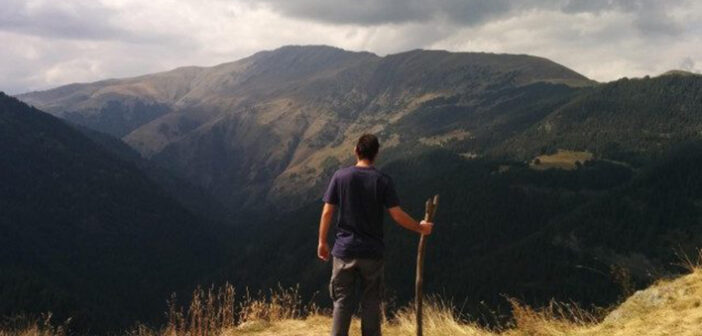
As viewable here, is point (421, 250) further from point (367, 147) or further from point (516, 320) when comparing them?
point (516, 320)

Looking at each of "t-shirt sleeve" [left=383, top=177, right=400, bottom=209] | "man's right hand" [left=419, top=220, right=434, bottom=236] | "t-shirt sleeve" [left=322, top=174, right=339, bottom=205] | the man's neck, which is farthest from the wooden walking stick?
"t-shirt sleeve" [left=322, top=174, right=339, bottom=205]

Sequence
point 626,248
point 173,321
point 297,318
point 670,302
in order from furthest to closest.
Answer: point 626,248, point 297,318, point 173,321, point 670,302

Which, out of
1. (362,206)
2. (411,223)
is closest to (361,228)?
(362,206)

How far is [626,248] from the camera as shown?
180 m

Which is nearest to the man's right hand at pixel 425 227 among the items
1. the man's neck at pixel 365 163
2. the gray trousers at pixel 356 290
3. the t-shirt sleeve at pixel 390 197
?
the t-shirt sleeve at pixel 390 197

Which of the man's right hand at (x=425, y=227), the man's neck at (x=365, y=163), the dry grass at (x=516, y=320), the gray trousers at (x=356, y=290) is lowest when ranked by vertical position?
the dry grass at (x=516, y=320)

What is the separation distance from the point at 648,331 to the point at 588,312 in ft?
6.32

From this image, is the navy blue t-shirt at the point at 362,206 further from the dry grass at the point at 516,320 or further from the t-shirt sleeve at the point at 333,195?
the dry grass at the point at 516,320

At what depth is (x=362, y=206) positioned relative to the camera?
850 cm

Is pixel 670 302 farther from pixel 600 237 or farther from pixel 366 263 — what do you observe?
pixel 600 237

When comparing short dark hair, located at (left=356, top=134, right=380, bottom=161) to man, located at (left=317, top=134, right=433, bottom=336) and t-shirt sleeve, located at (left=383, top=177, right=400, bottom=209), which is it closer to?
man, located at (left=317, top=134, right=433, bottom=336)

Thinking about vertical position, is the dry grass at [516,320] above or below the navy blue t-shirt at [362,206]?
below

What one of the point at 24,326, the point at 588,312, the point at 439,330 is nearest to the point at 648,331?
the point at 588,312

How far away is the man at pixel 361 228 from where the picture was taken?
8461 millimetres
